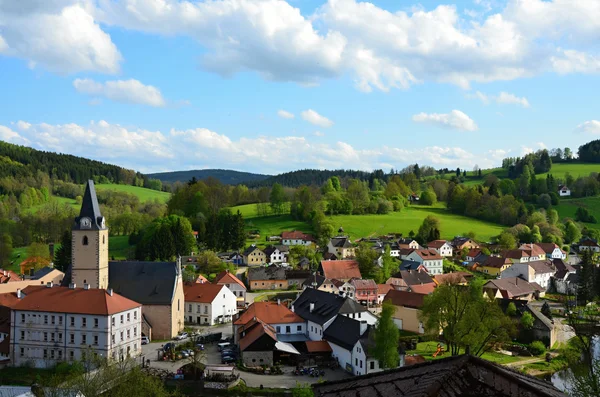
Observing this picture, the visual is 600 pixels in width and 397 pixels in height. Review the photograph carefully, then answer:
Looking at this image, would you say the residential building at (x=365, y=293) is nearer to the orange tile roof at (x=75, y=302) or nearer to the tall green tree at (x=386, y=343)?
the tall green tree at (x=386, y=343)

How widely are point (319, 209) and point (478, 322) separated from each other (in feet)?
255

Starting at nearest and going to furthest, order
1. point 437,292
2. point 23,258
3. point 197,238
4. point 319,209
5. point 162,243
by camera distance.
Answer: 1. point 437,292
2. point 162,243
3. point 23,258
4. point 197,238
5. point 319,209

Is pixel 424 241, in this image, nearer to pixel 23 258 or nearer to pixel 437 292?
pixel 437 292

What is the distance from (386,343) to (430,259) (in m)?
51.6

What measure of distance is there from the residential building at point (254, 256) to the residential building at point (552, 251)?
164 ft

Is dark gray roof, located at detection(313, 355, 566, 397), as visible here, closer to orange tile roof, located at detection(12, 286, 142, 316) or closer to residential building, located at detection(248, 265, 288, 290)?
orange tile roof, located at detection(12, 286, 142, 316)

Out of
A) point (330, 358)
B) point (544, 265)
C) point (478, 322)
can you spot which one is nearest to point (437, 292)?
point (478, 322)

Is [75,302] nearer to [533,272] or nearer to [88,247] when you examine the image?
[88,247]

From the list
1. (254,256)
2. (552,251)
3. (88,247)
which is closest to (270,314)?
(88,247)

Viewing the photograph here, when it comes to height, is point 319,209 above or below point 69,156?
below

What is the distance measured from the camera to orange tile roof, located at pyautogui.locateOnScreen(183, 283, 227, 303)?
183 feet

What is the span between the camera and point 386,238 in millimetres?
107562

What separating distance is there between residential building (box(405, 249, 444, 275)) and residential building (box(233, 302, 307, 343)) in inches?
1652

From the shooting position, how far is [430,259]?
87.6 meters
